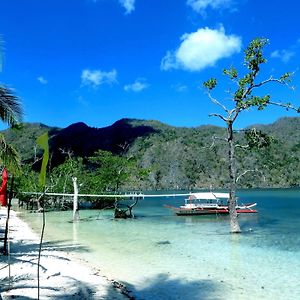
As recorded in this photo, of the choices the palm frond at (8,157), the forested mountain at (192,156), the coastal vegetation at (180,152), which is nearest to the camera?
the palm frond at (8,157)

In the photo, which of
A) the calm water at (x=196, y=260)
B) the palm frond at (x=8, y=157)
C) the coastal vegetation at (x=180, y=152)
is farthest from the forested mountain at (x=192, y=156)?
the palm frond at (x=8, y=157)

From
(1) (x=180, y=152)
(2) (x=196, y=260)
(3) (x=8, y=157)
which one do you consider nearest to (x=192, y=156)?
(1) (x=180, y=152)

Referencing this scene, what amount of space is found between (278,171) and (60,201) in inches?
4490

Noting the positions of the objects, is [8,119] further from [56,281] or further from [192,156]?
[192,156]

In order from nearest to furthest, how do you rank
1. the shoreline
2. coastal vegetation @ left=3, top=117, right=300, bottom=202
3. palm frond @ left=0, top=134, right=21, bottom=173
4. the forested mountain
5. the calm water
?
the shoreline, the calm water, palm frond @ left=0, top=134, right=21, bottom=173, coastal vegetation @ left=3, top=117, right=300, bottom=202, the forested mountain

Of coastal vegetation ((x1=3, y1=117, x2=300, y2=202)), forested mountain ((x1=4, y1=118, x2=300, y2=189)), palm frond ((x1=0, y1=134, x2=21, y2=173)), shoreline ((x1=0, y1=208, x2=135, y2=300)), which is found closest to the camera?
shoreline ((x1=0, y1=208, x2=135, y2=300))

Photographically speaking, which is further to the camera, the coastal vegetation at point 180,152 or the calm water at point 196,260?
the coastal vegetation at point 180,152

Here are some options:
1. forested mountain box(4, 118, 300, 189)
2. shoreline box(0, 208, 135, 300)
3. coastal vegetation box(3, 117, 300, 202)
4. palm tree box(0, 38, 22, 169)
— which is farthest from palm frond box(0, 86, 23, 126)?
forested mountain box(4, 118, 300, 189)

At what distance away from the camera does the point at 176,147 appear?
149m

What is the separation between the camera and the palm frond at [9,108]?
8797 mm

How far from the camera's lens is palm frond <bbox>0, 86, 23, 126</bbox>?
28.9 feet

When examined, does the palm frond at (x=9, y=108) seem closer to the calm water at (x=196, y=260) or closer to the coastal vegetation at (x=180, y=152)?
the calm water at (x=196, y=260)

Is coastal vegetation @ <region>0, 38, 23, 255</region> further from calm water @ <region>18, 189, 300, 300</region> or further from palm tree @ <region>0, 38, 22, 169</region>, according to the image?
calm water @ <region>18, 189, 300, 300</region>

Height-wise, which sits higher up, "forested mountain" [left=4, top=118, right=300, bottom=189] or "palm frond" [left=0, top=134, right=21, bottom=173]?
"forested mountain" [left=4, top=118, right=300, bottom=189]
